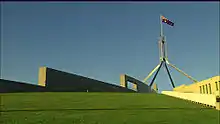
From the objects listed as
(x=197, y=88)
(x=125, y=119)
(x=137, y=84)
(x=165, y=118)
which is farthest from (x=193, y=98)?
(x=137, y=84)

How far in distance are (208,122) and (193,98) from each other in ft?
30.6

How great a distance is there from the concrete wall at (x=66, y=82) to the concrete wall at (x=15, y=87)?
122 cm

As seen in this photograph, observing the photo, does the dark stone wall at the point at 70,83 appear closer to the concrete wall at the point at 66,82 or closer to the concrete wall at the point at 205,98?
the concrete wall at the point at 66,82

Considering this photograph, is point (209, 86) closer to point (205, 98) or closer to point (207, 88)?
point (207, 88)

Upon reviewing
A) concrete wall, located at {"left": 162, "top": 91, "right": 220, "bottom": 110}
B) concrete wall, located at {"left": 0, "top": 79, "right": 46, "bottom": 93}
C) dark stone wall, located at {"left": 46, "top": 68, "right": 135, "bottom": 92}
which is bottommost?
concrete wall, located at {"left": 162, "top": 91, "right": 220, "bottom": 110}

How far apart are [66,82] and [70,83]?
2.70 feet

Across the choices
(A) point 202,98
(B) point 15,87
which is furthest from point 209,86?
(B) point 15,87

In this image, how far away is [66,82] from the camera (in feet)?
100

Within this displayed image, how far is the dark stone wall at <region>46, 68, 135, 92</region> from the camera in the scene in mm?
28172

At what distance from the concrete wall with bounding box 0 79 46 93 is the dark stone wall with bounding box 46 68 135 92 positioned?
1.69 m

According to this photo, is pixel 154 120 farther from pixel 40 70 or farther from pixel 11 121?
pixel 40 70

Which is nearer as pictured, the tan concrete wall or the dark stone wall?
the tan concrete wall

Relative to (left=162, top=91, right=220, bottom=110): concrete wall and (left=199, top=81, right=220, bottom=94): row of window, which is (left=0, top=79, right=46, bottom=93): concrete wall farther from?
(left=199, top=81, right=220, bottom=94): row of window

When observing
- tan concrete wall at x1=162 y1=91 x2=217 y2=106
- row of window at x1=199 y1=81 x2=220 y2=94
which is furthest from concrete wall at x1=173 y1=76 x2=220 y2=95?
tan concrete wall at x1=162 y1=91 x2=217 y2=106
